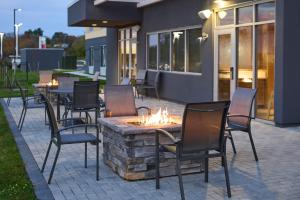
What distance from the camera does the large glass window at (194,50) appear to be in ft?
46.8

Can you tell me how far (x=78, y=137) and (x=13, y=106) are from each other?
939 cm

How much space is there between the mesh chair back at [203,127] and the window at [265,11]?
5.53m

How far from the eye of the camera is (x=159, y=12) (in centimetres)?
1711

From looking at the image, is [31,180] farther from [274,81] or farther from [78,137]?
[274,81]

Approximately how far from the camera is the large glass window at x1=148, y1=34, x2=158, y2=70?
17794mm

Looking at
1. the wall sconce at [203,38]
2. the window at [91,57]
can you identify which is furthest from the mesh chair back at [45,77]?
the window at [91,57]

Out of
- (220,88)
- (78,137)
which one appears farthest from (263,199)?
(220,88)

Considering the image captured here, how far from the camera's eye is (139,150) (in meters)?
5.82

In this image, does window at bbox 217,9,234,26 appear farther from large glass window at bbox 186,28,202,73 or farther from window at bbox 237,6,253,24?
large glass window at bbox 186,28,202,73

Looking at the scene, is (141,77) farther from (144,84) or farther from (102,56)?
(102,56)

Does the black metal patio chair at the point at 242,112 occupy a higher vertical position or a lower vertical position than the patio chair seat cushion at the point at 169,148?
higher

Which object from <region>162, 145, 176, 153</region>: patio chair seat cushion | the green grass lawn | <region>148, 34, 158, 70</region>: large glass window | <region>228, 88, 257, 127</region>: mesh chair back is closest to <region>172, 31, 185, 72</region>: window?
<region>148, 34, 158, 70</region>: large glass window

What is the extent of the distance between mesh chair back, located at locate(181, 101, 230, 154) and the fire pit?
2.29 ft

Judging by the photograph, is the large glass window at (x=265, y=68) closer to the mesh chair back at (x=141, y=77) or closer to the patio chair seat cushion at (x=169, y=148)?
the patio chair seat cushion at (x=169, y=148)
